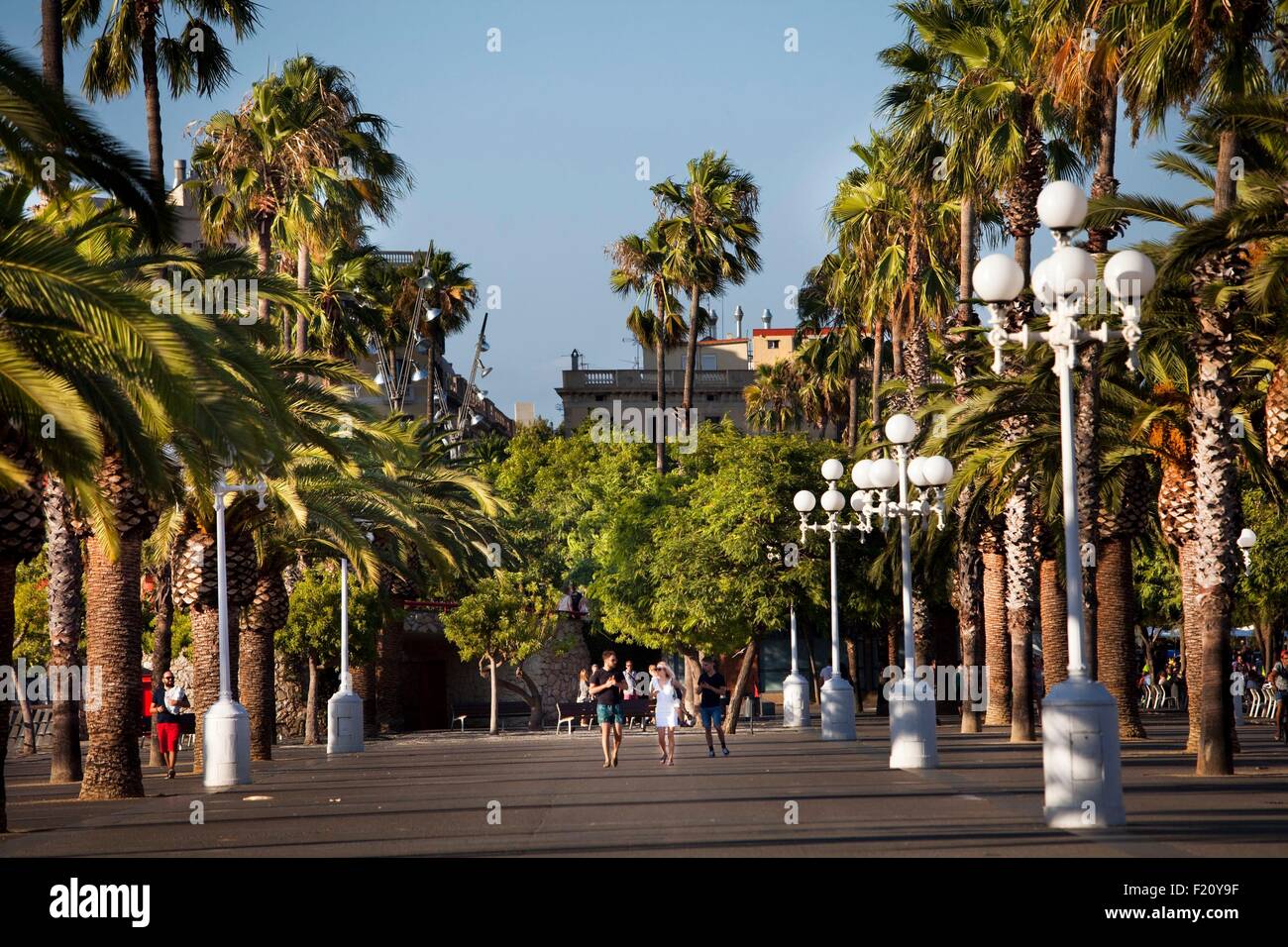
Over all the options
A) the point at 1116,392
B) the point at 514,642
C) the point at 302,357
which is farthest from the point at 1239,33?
the point at 514,642

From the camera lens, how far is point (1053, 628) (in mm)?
29578

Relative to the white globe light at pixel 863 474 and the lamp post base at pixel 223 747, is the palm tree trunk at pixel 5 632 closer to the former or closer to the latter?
the lamp post base at pixel 223 747

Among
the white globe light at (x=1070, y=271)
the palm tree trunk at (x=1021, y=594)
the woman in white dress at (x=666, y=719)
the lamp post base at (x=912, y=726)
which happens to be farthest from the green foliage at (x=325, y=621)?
the white globe light at (x=1070, y=271)

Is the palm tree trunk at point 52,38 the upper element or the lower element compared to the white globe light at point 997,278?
upper

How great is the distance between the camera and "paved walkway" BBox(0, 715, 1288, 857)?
13.4 metres

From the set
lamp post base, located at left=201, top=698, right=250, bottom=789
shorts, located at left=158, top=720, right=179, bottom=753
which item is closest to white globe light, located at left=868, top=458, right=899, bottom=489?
lamp post base, located at left=201, top=698, right=250, bottom=789

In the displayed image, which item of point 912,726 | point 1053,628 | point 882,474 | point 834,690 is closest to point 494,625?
point 834,690

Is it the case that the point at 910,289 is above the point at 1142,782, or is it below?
above

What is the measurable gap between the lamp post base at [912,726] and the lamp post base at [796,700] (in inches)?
688

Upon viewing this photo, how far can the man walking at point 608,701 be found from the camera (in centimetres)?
2575
